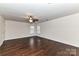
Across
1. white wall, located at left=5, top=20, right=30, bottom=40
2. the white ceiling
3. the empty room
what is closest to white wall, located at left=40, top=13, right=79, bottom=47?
the empty room

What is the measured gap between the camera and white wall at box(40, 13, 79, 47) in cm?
503

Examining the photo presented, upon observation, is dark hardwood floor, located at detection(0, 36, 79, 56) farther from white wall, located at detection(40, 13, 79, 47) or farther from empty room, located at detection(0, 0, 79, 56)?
white wall, located at detection(40, 13, 79, 47)

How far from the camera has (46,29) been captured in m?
8.38

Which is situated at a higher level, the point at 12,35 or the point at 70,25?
the point at 70,25

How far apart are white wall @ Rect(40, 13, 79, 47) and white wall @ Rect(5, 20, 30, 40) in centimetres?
292

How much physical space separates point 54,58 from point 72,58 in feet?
0.66

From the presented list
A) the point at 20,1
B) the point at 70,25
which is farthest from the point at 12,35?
the point at 20,1

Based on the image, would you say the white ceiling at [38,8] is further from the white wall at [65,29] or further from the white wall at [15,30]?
the white wall at [15,30]

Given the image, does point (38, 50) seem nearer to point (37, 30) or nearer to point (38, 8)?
point (38, 8)

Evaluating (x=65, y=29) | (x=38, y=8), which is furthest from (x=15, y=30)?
(x=38, y=8)

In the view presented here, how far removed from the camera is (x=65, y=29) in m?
5.85

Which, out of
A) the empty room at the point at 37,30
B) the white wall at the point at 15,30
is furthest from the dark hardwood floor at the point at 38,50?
the white wall at the point at 15,30

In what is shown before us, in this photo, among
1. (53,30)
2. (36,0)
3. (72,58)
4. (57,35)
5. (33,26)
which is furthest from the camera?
(33,26)

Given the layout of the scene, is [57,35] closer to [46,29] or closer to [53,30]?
[53,30]
